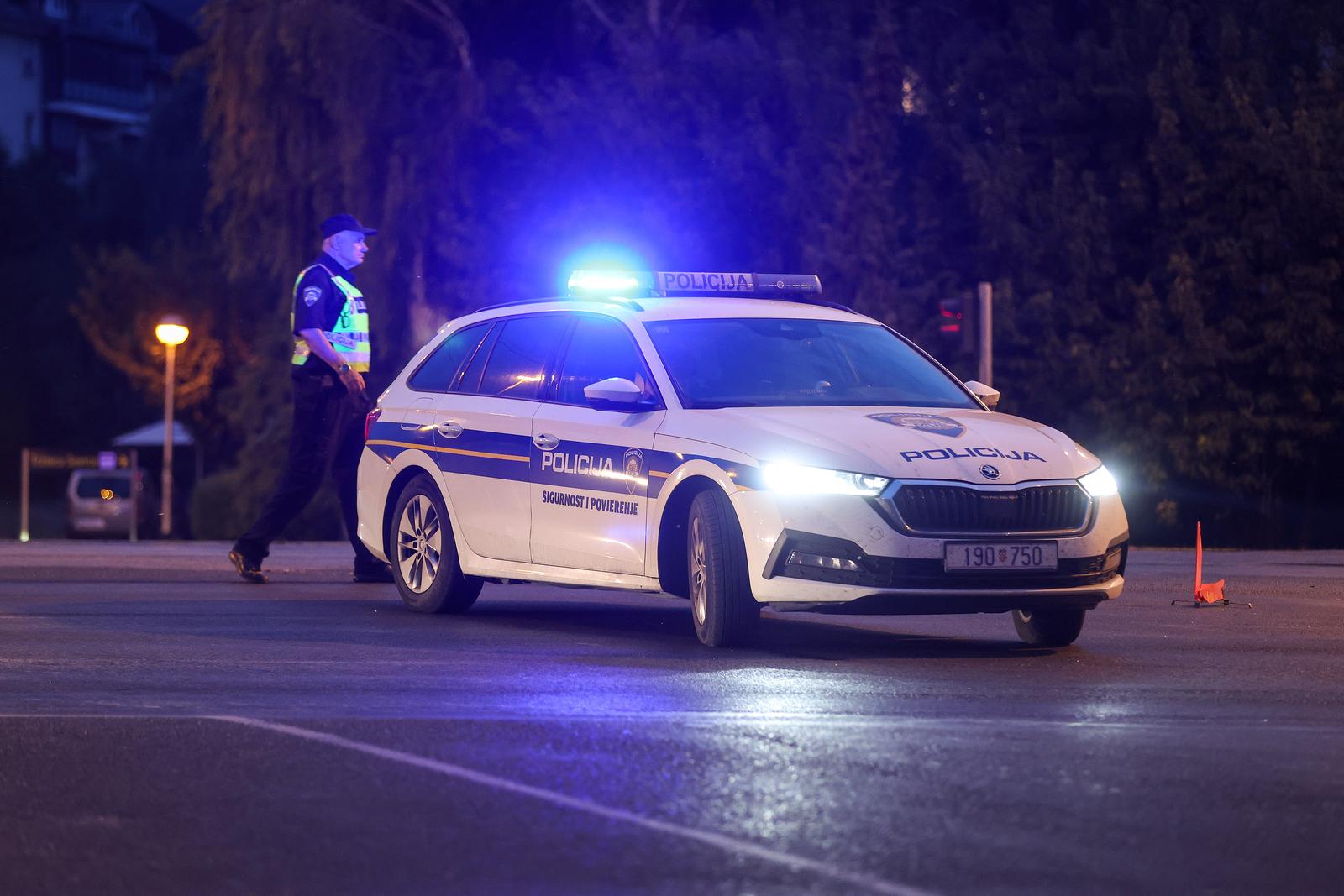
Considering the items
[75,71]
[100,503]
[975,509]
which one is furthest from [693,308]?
[75,71]

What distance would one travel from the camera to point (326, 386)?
14.0m

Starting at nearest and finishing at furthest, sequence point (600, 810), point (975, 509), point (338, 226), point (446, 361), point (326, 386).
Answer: point (600, 810), point (975, 509), point (446, 361), point (326, 386), point (338, 226)

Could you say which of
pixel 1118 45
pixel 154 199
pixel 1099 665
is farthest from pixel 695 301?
pixel 154 199

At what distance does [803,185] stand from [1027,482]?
29800mm

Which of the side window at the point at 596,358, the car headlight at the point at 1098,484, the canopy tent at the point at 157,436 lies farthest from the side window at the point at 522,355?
the canopy tent at the point at 157,436

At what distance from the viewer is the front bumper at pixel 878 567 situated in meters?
9.53

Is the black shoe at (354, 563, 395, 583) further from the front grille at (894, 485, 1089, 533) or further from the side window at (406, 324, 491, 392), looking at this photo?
the front grille at (894, 485, 1089, 533)

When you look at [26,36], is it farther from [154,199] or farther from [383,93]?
[383,93]

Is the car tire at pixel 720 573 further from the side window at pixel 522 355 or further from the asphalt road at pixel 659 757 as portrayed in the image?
the side window at pixel 522 355

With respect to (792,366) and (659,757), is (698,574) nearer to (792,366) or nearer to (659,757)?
(792,366)

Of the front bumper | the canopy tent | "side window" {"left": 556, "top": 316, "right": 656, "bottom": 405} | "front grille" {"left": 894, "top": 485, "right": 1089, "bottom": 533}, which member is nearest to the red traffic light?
"side window" {"left": 556, "top": 316, "right": 656, "bottom": 405}

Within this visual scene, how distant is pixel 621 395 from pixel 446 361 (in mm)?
2233

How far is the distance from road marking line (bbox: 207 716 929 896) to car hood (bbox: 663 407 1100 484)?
2892 millimetres

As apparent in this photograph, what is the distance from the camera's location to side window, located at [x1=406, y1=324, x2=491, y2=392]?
492 inches
